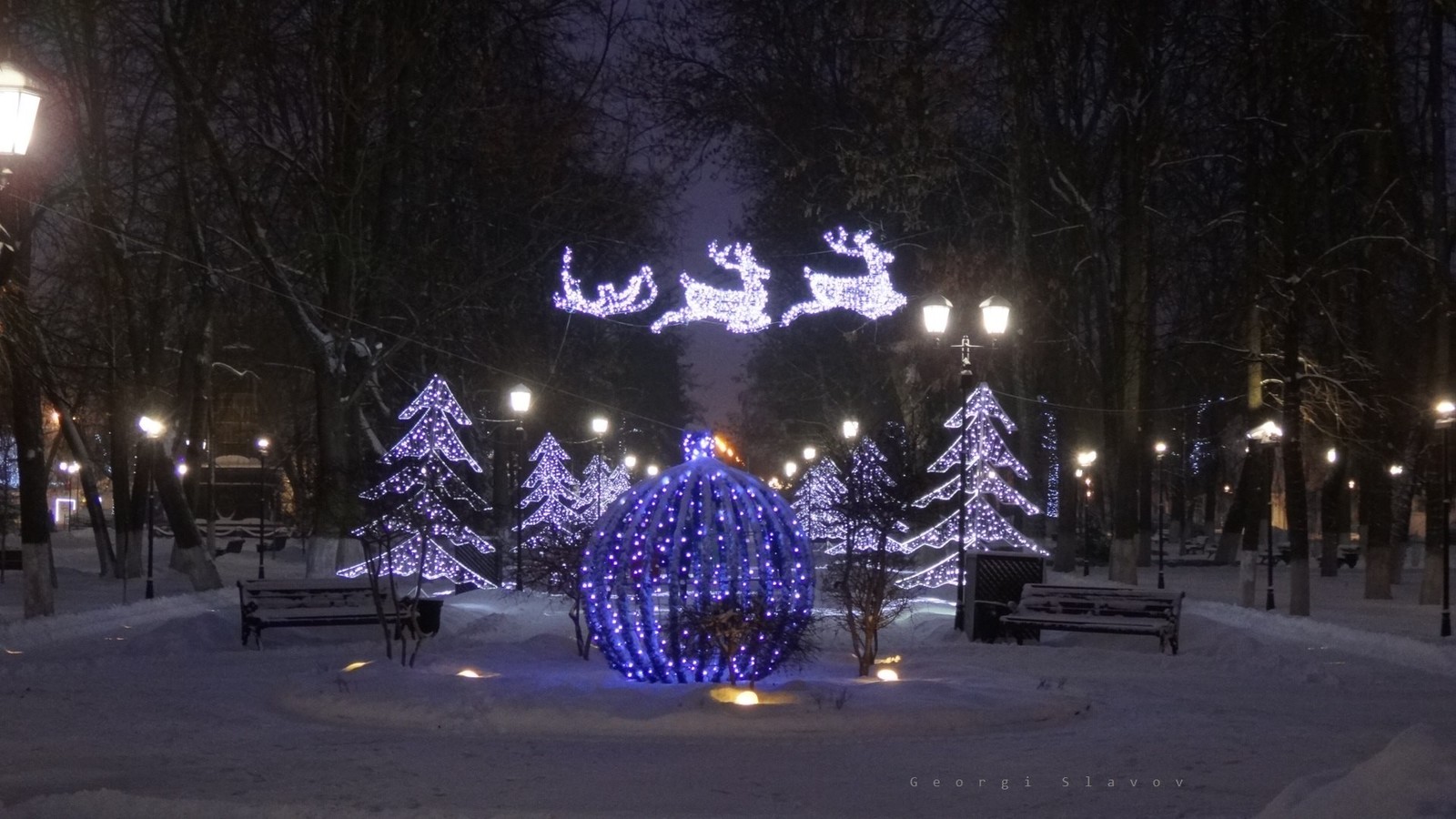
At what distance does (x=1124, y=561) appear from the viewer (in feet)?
87.9

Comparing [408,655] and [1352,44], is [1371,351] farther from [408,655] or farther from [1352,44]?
[408,655]

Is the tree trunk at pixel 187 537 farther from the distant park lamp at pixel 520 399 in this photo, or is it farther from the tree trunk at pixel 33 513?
the distant park lamp at pixel 520 399

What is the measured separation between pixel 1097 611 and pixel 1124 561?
27.4 feet

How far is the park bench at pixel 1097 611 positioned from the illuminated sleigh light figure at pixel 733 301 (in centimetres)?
623

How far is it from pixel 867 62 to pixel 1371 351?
10855 mm

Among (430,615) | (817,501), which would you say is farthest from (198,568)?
(817,501)

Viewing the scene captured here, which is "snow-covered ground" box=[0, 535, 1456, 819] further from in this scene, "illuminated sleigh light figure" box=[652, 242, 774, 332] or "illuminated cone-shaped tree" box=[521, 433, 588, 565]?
"illuminated cone-shaped tree" box=[521, 433, 588, 565]

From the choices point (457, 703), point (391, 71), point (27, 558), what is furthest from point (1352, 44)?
point (27, 558)

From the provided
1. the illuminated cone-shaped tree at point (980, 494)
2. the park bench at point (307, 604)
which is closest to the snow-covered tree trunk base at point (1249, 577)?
the illuminated cone-shaped tree at point (980, 494)

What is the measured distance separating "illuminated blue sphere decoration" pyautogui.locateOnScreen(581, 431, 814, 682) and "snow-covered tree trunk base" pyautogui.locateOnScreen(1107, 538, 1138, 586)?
14.1m

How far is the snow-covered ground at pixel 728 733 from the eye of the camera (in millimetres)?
8758

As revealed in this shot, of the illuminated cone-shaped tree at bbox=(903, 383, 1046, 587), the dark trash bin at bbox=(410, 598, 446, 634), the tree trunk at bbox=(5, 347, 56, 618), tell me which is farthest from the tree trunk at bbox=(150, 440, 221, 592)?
the illuminated cone-shaped tree at bbox=(903, 383, 1046, 587)

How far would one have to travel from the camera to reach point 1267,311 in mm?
24750

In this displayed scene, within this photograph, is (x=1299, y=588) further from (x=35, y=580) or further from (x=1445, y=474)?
(x=35, y=580)
